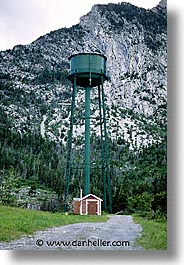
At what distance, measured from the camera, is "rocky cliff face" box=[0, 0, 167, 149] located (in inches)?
292

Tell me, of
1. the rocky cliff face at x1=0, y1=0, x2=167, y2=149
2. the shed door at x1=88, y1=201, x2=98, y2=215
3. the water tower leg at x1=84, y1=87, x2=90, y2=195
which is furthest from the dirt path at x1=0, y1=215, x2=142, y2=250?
the rocky cliff face at x1=0, y1=0, x2=167, y2=149

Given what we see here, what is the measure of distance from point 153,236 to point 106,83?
2410 mm

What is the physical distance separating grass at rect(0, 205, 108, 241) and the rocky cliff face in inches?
44.7

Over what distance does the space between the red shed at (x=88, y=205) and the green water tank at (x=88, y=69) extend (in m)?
1.70

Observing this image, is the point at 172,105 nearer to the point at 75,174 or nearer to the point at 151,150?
the point at 151,150

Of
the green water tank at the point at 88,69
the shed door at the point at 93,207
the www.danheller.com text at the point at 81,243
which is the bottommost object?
the www.danheller.com text at the point at 81,243

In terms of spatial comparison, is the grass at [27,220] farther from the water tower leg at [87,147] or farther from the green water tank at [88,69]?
the green water tank at [88,69]

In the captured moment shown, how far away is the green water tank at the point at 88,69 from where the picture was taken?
25.8ft

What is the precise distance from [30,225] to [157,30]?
2842 mm

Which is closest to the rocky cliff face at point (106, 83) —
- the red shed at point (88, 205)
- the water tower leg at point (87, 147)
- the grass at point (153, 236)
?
the water tower leg at point (87, 147)

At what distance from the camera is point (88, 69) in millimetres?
8117

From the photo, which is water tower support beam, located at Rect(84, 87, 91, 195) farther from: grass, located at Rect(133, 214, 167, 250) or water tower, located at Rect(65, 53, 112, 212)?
grass, located at Rect(133, 214, 167, 250)

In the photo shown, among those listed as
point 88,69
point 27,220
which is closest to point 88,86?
point 88,69

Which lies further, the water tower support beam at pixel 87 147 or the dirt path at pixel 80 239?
the water tower support beam at pixel 87 147
